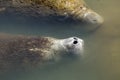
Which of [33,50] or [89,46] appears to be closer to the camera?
[33,50]

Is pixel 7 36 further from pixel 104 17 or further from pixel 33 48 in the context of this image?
pixel 104 17

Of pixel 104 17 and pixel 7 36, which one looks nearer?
pixel 7 36

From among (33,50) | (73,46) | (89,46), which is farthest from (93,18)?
(33,50)

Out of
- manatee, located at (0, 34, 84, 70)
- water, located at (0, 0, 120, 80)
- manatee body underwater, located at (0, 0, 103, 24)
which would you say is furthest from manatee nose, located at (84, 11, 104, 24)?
manatee, located at (0, 34, 84, 70)

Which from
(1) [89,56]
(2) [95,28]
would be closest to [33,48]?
(1) [89,56]

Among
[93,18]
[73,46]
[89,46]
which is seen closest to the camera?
[73,46]

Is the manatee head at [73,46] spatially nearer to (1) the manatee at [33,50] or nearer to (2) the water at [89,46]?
(1) the manatee at [33,50]

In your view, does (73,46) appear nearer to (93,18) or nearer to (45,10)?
(93,18)
